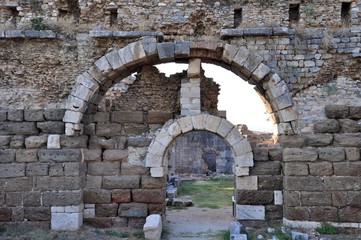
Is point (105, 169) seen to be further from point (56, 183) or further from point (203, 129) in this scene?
point (203, 129)

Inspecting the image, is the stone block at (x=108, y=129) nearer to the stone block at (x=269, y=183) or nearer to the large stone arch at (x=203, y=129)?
the large stone arch at (x=203, y=129)

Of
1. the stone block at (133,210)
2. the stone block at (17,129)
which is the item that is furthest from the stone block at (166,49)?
the stone block at (133,210)

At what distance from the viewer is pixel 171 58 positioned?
8.00 m

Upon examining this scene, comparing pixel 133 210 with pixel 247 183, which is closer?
pixel 247 183

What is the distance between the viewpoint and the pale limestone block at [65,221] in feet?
25.4

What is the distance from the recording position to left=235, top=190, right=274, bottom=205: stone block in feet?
25.9

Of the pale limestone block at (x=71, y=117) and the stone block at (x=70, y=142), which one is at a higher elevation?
the pale limestone block at (x=71, y=117)

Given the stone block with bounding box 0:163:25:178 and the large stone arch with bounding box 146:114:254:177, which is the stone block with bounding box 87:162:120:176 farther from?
the stone block with bounding box 0:163:25:178

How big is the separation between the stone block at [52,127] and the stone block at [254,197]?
13.2 feet

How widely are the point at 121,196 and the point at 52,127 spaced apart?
83.0 inches

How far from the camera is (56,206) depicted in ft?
25.5

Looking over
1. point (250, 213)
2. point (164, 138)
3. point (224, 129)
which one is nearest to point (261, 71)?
point (224, 129)

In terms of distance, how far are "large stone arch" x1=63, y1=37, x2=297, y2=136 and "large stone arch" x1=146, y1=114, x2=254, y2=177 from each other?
0.92 meters

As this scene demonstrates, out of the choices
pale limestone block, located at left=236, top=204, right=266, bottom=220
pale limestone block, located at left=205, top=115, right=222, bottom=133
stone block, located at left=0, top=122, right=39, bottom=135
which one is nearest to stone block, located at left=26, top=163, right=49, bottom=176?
stone block, located at left=0, top=122, right=39, bottom=135
